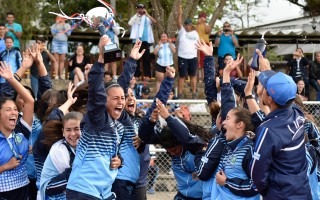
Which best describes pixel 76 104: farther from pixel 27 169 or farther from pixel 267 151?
pixel 267 151

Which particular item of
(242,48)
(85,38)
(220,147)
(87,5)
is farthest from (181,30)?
(87,5)

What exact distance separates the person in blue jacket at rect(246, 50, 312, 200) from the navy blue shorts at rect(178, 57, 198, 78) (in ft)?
33.6

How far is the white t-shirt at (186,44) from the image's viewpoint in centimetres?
1581

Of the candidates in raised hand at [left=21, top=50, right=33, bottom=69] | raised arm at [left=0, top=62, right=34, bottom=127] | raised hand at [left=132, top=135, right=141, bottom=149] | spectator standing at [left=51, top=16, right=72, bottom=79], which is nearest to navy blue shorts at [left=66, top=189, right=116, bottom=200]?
raised hand at [left=132, top=135, right=141, bottom=149]

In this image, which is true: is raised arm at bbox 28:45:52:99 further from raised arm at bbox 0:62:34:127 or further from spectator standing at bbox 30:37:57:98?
spectator standing at bbox 30:37:57:98

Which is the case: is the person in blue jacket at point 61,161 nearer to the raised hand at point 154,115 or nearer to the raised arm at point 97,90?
the raised arm at point 97,90

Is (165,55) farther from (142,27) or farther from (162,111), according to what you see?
A: (162,111)

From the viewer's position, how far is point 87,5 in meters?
27.6

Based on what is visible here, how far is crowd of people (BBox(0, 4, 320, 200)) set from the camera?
5.46m

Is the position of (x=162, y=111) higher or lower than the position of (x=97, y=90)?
lower

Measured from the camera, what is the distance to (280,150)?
5.37m

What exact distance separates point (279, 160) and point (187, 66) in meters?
10.7

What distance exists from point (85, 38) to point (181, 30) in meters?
4.29

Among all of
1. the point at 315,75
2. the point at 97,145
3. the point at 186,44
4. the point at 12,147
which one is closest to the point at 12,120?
the point at 12,147
